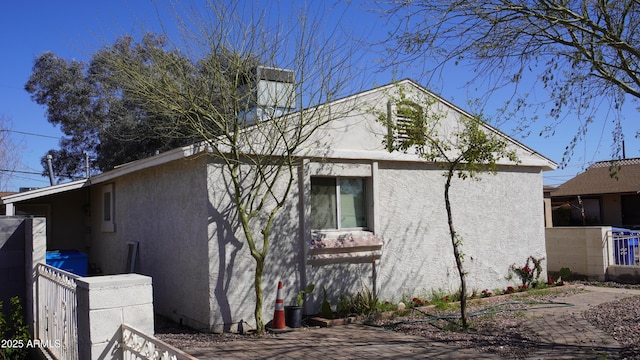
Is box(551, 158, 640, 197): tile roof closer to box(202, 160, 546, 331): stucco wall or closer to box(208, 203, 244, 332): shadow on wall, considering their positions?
box(202, 160, 546, 331): stucco wall

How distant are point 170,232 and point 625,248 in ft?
40.4

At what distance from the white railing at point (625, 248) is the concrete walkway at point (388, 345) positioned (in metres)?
6.39

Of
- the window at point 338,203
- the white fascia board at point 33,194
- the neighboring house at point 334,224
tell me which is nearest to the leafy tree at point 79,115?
the white fascia board at point 33,194

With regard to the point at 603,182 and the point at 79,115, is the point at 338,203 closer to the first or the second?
the point at 79,115

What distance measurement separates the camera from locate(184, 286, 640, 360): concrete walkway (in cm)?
757

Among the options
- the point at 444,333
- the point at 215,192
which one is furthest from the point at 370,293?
the point at 215,192

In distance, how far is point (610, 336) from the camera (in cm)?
857

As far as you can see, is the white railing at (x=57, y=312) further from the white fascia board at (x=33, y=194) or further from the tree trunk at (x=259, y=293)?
the white fascia board at (x=33, y=194)

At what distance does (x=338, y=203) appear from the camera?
35.8ft

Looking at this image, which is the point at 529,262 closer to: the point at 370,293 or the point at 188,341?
the point at 370,293

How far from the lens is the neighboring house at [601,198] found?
27.6m

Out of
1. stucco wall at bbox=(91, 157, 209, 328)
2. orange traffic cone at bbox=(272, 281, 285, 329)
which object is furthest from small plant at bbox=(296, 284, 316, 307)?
stucco wall at bbox=(91, 157, 209, 328)

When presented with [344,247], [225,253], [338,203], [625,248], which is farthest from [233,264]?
[625,248]

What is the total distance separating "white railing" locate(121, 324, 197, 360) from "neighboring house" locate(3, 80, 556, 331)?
4.54 meters
